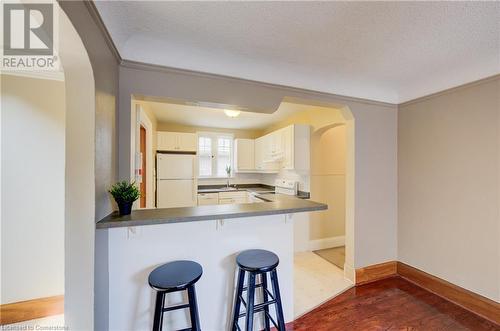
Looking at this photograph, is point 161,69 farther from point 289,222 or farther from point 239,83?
point 289,222

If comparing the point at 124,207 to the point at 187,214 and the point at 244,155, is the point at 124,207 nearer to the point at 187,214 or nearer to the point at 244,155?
the point at 187,214

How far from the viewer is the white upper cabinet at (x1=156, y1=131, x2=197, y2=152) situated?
14.2 feet

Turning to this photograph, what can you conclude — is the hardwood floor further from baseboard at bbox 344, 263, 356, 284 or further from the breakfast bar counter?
the breakfast bar counter

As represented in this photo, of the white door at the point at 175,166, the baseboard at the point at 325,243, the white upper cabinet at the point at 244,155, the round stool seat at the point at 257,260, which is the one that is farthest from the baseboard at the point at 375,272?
the white door at the point at 175,166

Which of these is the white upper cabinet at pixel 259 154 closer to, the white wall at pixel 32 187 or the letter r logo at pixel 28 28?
the white wall at pixel 32 187

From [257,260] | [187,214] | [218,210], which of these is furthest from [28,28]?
[257,260]

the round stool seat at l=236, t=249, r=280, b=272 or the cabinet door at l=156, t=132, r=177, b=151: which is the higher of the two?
the cabinet door at l=156, t=132, r=177, b=151

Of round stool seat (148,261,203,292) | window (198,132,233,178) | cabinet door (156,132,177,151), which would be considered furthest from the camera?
window (198,132,233,178)

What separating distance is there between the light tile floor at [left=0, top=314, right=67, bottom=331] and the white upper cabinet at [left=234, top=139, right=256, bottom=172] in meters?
3.66

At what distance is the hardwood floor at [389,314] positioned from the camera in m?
1.85

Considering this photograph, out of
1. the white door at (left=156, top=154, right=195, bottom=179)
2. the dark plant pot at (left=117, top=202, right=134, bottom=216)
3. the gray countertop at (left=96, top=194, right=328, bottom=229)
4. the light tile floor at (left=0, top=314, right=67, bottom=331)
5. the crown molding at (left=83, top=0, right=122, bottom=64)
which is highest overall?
the crown molding at (left=83, top=0, right=122, bottom=64)

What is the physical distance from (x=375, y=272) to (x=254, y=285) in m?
2.03

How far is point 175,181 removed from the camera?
4.20 metres

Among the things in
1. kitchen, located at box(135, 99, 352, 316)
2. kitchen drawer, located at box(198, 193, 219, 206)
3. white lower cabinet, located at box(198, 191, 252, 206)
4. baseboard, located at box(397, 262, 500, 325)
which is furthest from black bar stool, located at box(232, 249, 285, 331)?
kitchen drawer, located at box(198, 193, 219, 206)
